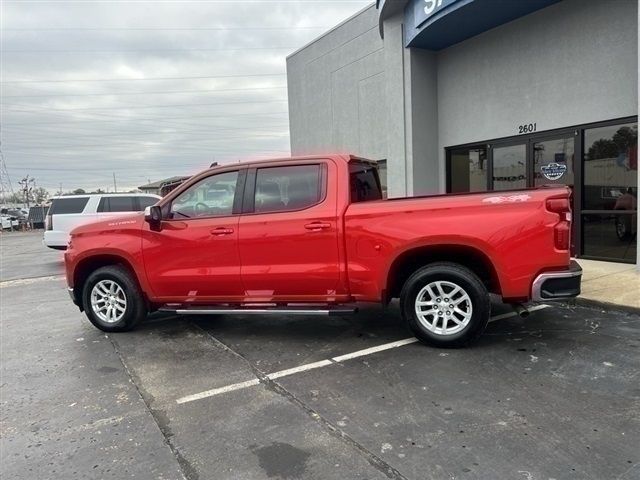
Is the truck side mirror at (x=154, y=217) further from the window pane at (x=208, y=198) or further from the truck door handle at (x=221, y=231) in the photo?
the truck door handle at (x=221, y=231)

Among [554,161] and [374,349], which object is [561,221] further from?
[554,161]

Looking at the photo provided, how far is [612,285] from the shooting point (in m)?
7.50

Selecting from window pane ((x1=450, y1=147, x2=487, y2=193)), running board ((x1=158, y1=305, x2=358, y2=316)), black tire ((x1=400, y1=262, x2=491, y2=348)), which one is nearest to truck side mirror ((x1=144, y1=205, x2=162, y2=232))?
running board ((x1=158, y1=305, x2=358, y2=316))

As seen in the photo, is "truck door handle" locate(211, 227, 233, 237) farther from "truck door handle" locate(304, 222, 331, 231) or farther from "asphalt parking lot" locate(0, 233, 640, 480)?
"asphalt parking lot" locate(0, 233, 640, 480)

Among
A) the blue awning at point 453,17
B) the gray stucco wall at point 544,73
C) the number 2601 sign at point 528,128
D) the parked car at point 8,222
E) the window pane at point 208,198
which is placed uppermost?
the blue awning at point 453,17

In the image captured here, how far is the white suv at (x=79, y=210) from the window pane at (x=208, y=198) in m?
A: 8.74

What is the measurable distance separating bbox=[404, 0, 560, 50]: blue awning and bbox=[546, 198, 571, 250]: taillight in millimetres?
6160

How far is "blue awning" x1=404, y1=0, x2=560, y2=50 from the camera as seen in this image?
9.75 m

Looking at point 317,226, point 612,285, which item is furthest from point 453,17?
point 317,226

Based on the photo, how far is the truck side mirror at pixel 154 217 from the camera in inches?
233

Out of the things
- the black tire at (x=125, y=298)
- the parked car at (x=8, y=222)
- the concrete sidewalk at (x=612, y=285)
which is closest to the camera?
the black tire at (x=125, y=298)

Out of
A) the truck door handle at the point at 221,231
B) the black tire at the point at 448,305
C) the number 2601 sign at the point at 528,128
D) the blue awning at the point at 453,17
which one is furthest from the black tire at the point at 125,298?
the number 2601 sign at the point at 528,128

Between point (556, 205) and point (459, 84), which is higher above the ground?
point (459, 84)

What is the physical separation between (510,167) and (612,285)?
14.2ft
